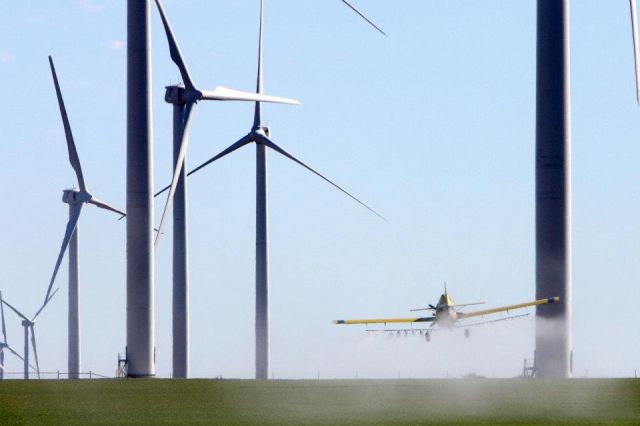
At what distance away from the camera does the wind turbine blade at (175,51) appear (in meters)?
112

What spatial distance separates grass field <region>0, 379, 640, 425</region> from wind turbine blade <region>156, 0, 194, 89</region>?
1778 inches

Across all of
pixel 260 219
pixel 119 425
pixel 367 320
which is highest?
pixel 260 219

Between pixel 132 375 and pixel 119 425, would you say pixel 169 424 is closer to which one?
Answer: pixel 119 425

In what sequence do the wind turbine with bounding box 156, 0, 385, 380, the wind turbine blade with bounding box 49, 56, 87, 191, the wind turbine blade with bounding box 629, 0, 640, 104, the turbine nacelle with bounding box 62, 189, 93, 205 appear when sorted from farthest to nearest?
the turbine nacelle with bounding box 62, 189, 93, 205 < the wind turbine with bounding box 156, 0, 385, 380 < the wind turbine blade with bounding box 49, 56, 87, 191 < the wind turbine blade with bounding box 629, 0, 640, 104

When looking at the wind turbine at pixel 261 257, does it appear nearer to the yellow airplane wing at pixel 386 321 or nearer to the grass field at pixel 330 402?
the yellow airplane wing at pixel 386 321

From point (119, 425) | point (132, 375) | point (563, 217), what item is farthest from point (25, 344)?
point (119, 425)

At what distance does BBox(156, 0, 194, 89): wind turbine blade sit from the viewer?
112 metres

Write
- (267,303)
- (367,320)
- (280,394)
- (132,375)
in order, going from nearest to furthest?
(280,394)
(132,375)
(367,320)
(267,303)

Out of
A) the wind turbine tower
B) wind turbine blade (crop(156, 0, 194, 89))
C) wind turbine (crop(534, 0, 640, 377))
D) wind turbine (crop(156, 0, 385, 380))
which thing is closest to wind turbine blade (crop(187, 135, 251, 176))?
wind turbine (crop(156, 0, 385, 380))

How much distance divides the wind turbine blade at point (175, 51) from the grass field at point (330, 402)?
1778 inches

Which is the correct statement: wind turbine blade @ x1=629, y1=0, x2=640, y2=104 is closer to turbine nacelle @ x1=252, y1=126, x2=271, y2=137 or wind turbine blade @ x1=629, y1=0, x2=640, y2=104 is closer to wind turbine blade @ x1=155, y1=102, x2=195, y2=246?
wind turbine blade @ x1=155, y1=102, x2=195, y2=246

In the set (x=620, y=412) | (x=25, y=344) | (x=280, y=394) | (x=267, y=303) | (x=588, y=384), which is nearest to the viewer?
(x=620, y=412)

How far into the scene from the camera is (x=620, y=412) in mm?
50875

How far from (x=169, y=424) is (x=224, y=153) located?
90.1 m
